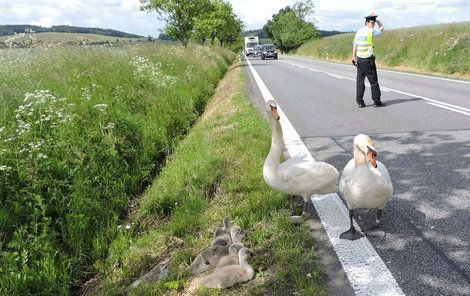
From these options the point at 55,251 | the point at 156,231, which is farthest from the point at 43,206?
the point at 156,231

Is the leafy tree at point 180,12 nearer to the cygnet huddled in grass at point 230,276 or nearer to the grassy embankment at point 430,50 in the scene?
the grassy embankment at point 430,50

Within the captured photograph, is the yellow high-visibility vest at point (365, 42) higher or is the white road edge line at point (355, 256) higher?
the yellow high-visibility vest at point (365, 42)

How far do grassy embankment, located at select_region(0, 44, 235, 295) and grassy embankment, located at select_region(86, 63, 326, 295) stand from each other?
32 cm

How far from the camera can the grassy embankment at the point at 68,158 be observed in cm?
384

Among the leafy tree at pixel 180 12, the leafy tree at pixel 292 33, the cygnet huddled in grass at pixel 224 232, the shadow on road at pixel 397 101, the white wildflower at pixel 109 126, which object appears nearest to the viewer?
the cygnet huddled in grass at pixel 224 232

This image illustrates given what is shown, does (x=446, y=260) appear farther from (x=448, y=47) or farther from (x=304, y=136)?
(x=448, y=47)

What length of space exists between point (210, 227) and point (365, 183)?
1.48 metres

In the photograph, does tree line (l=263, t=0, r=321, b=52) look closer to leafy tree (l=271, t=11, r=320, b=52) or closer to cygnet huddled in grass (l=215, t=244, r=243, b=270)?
leafy tree (l=271, t=11, r=320, b=52)

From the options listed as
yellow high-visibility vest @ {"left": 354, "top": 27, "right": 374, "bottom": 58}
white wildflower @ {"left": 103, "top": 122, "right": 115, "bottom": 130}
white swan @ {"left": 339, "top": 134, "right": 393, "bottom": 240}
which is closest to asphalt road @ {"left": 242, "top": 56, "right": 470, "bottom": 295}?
white swan @ {"left": 339, "top": 134, "right": 393, "bottom": 240}

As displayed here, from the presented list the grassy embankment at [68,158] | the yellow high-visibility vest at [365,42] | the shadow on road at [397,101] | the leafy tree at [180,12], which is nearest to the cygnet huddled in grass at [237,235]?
the grassy embankment at [68,158]

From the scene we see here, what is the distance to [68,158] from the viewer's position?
16.5 ft

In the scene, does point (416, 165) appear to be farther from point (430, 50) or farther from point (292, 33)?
point (292, 33)

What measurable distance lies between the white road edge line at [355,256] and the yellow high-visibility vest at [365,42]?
6.23m

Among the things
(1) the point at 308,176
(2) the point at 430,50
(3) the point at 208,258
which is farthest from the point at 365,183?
(2) the point at 430,50
